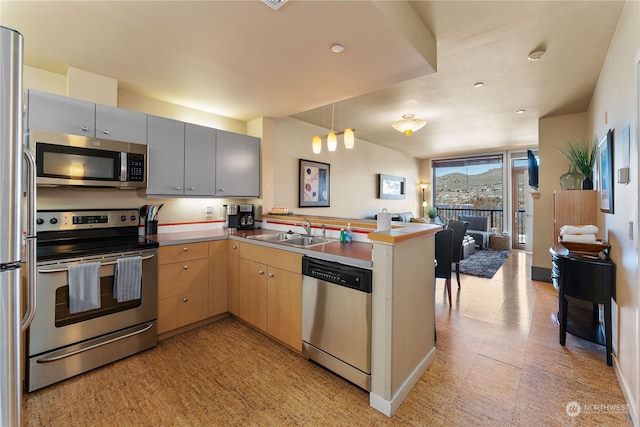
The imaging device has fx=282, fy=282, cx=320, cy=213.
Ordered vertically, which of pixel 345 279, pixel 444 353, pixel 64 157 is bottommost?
pixel 444 353

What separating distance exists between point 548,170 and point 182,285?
5.41 meters

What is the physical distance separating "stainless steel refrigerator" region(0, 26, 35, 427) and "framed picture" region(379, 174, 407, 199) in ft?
20.8

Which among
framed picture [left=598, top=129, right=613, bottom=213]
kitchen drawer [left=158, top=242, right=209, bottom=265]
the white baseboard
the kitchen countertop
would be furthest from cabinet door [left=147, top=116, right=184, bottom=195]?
framed picture [left=598, top=129, right=613, bottom=213]

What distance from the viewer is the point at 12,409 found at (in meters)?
0.86

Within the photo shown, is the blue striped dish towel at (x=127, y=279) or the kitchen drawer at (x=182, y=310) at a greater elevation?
the blue striped dish towel at (x=127, y=279)

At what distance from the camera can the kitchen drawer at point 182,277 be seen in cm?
252

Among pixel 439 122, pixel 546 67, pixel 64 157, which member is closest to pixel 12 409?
pixel 64 157

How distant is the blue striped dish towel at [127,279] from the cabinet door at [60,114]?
1.15 metres

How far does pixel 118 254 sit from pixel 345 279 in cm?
177

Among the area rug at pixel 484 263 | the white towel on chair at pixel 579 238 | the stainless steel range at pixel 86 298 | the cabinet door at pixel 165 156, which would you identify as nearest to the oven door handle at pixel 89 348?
the stainless steel range at pixel 86 298

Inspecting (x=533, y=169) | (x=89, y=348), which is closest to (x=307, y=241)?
(x=89, y=348)

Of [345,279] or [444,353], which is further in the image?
[444,353]

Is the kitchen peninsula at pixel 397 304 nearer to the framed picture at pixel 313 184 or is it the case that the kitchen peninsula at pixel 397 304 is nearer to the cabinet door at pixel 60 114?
the cabinet door at pixel 60 114

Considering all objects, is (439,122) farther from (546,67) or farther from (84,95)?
(84,95)
